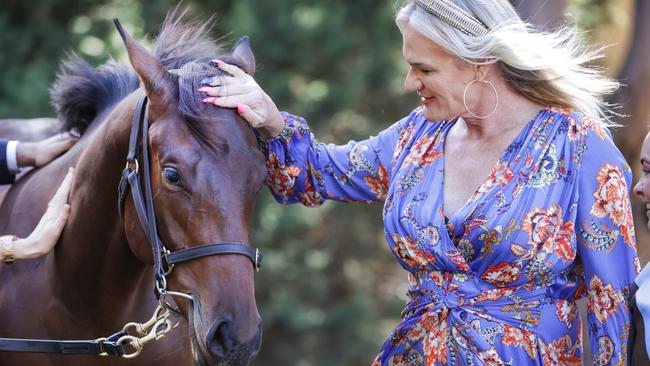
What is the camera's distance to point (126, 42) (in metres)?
2.99

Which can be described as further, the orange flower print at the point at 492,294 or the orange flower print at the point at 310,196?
the orange flower print at the point at 310,196

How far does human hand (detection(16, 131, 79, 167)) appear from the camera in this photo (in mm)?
3951

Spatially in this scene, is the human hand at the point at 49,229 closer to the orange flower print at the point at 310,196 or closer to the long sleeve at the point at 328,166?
the long sleeve at the point at 328,166

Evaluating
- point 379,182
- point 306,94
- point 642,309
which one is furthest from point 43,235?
point 306,94

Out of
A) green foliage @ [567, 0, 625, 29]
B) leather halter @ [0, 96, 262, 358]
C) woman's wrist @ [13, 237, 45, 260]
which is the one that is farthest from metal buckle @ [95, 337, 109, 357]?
green foliage @ [567, 0, 625, 29]

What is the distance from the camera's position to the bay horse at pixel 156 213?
113 inches

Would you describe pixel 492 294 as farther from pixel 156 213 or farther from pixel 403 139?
pixel 156 213

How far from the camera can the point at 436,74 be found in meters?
3.12

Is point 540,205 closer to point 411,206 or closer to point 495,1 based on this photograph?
point 411,206

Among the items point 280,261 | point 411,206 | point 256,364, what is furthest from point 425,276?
point 256,364

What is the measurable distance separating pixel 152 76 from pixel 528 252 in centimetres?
132

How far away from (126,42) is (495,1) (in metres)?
1.21

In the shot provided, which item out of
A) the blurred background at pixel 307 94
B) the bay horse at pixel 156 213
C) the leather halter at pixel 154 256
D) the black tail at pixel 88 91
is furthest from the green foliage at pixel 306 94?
the leather halter at pixel 154 256

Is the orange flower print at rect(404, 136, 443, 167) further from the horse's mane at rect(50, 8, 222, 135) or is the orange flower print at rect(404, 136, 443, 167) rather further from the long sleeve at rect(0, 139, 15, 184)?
the long sleeve at rect(0, 139, 15, 184)
